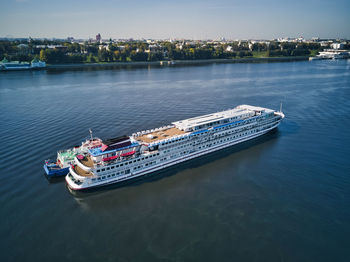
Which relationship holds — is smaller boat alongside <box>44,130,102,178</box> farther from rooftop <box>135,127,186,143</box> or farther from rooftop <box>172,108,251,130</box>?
rooftop <box>172,108,251,130</box>

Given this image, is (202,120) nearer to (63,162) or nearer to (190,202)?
(190,202)

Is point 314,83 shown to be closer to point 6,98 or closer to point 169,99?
point 169,99

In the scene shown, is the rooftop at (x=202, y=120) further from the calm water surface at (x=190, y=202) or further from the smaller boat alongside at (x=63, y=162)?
the smaller boat alongside at (x=63, y=162)

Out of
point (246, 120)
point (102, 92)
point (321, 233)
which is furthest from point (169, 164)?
point (102, 92)

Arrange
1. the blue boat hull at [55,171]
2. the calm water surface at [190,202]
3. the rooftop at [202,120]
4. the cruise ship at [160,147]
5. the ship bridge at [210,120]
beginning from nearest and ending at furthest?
the calm water surface at [190,202], the cruise ship at [160,147], the blue boat hull at [55,171], the ship bridge at [210,120], the rooftop at [202,120]

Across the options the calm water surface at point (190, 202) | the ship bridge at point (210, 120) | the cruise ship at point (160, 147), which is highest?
the ship bridge at point (210, 120)

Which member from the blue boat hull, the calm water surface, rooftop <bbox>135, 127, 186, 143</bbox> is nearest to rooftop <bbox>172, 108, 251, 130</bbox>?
rooftop <bbox>135, 127, 186, 143</bbox>

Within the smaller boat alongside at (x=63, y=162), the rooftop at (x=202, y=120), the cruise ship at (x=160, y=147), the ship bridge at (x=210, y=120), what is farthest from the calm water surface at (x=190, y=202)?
the rooftop at (x=202, y=120)
